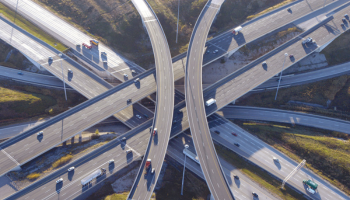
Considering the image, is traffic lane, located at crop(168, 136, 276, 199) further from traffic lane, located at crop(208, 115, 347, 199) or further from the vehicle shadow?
the vehicle shadow

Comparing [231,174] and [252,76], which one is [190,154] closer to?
[231,174]

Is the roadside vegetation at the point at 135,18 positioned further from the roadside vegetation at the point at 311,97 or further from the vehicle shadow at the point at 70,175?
the vehicle shadow at the point at 70,175

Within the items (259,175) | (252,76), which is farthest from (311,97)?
(259,175)

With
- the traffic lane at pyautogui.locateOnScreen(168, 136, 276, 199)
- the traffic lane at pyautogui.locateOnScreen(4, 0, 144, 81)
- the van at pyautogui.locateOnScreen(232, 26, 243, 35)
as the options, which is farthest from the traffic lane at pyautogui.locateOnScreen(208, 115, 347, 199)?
the traffic lane at pyautogui.locateOnScreen(4, 0, 144, 81)

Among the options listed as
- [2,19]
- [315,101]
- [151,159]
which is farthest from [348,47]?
[2,19]

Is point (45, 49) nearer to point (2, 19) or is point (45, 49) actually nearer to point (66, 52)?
point (66, 52)

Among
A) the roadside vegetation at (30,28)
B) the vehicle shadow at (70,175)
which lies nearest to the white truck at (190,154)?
the vehicle shadow at (70,175)
